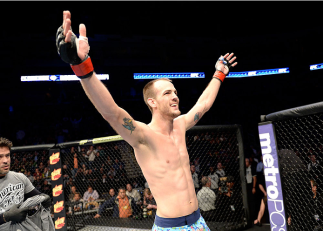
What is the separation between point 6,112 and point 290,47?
1616 cm

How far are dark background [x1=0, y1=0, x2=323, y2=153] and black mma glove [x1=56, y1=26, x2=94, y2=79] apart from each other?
12716 mm

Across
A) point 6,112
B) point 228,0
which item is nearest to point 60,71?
point 6,112

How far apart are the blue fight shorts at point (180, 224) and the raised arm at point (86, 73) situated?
591 mm

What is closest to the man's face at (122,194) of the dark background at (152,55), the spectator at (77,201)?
the spectator at (77,201)

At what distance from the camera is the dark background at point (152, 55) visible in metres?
13.4

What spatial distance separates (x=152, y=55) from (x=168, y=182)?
14.3 metres

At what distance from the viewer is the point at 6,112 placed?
14.3 m

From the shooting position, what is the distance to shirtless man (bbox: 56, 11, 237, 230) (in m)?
1.54

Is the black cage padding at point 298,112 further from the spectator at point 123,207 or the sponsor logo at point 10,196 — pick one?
the spectator at point 123,207

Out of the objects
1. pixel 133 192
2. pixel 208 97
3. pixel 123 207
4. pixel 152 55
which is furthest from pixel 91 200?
pixel 152 55

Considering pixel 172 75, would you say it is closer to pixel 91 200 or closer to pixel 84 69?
pixel 91 200

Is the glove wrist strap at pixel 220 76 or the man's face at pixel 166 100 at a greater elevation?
the glove wrist strap at pixel 220 76

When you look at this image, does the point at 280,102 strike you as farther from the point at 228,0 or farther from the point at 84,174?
the point at 84,174

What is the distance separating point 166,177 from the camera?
1.86 metres
